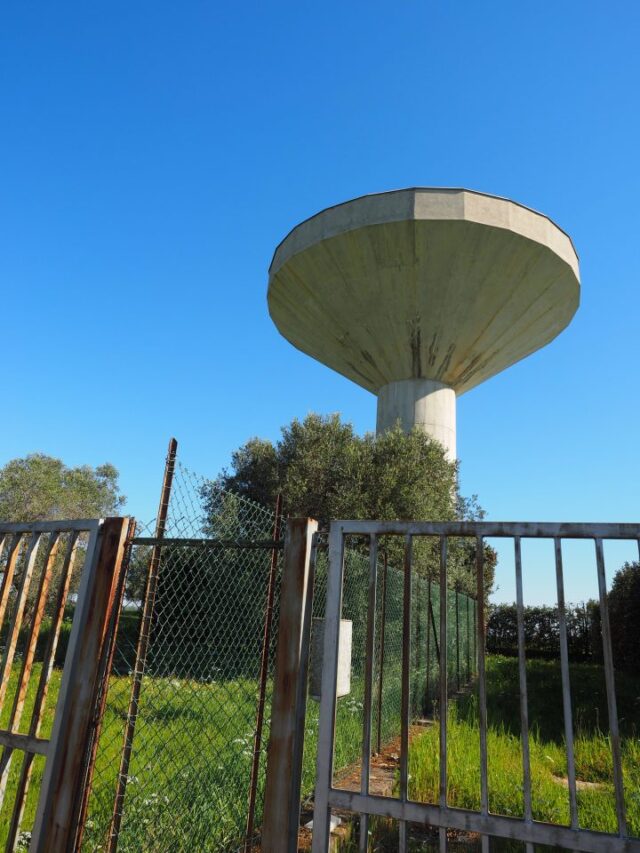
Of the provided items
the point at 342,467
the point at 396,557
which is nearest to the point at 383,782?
the point at 396,557

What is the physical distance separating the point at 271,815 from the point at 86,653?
119 centimetres

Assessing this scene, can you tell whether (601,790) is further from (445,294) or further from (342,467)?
(445,294)

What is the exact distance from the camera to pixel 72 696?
2793mm

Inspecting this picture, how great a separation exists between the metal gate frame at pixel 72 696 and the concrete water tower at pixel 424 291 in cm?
1142

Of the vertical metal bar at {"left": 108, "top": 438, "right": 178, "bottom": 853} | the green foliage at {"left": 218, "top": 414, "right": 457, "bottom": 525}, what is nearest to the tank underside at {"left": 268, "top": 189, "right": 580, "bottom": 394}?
the green foliage at {"left": 218, "top": 414, "right": 457, "bottom": 525}

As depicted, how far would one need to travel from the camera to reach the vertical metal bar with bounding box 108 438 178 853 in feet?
9.05

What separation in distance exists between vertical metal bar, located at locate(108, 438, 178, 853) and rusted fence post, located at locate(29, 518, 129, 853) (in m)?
0.17

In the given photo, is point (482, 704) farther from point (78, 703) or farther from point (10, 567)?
point (10, 567)

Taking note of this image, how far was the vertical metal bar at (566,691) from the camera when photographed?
205 cm

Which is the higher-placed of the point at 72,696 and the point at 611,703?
the point at 611,703

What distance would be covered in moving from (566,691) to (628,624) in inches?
493

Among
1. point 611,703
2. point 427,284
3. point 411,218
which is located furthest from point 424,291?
point 611,703

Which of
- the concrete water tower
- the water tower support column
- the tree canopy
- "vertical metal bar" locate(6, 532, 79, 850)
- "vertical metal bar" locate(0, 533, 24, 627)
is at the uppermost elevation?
the concrete water tower

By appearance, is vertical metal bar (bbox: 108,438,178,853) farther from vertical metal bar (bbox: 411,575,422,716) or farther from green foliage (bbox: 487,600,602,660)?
green foliage (bbox: 487,600,602,660)
